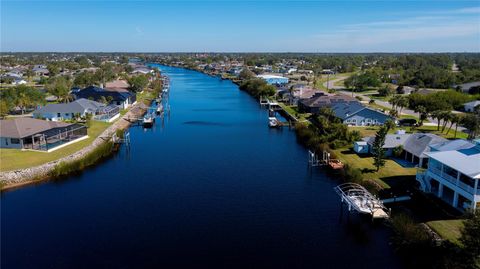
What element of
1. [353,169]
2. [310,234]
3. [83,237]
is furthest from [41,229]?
[353,169]

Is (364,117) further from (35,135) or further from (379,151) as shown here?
(35,135)

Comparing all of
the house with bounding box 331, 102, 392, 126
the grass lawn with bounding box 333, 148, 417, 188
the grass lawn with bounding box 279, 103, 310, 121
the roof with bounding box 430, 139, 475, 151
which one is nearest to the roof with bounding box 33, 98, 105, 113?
the grass lawn with bounding box 279, 103, 310, 121

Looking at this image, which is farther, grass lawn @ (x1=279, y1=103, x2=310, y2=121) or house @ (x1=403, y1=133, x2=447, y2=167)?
grass lawn @ (x1=279, y1=103, x2=310, y2=121)

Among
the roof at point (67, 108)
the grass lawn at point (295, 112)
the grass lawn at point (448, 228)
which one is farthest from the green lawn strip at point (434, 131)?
the roof at point (67, 108)

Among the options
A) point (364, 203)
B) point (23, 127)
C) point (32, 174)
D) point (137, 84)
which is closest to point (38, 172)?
point (32, 174)

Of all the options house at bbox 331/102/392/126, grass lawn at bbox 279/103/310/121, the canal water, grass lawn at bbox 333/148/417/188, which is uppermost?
house at bbox 331/102/392/126

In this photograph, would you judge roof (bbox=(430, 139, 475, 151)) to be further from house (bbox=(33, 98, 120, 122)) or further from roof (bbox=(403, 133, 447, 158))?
house (bbox=(33, 98, 120, 122))

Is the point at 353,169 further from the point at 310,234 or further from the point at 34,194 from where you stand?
the point at 34,194
